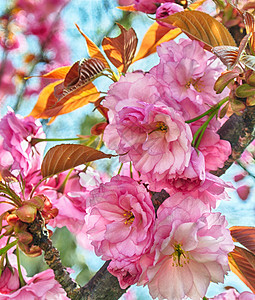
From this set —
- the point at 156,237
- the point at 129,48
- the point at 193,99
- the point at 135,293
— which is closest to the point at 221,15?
the point at 129,48

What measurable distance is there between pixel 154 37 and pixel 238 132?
21 cm

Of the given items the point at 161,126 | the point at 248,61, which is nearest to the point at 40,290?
the point at 161,126

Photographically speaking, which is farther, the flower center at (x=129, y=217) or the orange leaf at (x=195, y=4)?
the orange leaf at (x=195, y=4)

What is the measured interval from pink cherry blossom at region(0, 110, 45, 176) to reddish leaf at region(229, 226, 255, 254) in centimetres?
29

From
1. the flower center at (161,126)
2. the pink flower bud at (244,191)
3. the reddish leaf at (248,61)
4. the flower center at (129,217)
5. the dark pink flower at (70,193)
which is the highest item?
the reddish leaf at (248,61)

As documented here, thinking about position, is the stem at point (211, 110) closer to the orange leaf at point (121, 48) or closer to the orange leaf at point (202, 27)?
the orange leaf at point (202, 27)

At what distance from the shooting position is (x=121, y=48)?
0.60 m

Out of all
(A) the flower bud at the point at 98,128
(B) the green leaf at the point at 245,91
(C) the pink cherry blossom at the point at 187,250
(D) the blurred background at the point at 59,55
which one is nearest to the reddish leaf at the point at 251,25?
(B) the green leaf at the point at 245,91

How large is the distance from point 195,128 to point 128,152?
7cm

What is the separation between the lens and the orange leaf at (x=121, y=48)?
0.58 metres

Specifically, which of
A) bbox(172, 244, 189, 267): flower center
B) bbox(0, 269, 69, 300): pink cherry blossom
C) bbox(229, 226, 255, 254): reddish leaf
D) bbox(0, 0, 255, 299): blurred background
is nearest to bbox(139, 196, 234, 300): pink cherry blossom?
bbox(172, 244, 189, 267): flower center

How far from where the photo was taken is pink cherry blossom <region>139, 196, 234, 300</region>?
41 cm

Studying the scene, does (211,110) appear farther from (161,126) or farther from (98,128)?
(98,128)

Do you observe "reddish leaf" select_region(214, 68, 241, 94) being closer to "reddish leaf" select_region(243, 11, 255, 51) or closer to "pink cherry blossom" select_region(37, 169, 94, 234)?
"reddish leaf" select_region(243, 11, 255, 51)
